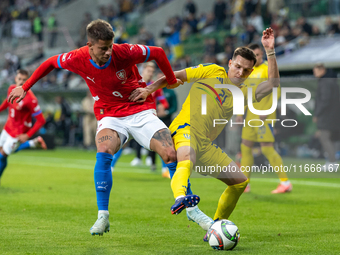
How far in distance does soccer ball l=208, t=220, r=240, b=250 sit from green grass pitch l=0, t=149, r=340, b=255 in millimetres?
87

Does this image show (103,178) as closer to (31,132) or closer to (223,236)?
(223,236)

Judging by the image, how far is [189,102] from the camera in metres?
5.30

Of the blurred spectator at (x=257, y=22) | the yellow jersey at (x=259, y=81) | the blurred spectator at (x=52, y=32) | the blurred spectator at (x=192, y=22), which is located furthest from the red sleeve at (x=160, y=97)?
the blurred spectator at (x=52, y=32)

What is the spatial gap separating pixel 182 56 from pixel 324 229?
17196mm

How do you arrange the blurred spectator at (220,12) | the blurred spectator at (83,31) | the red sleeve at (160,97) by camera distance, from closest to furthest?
the red sleeve at (160,97)
the blurred spectator at (220,12)
the blurred spectator at (83,31)

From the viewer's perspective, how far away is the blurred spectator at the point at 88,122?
67.7ft

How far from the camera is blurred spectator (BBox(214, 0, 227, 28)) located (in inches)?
907

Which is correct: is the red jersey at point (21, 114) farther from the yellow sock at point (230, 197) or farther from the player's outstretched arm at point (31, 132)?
the yellow sock at point (230, 197)

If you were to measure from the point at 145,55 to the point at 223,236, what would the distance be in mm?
2045

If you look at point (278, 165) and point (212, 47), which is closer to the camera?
point (278, 165)

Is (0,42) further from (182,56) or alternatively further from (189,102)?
(189,102)

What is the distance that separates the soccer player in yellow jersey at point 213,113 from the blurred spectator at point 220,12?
1836cm

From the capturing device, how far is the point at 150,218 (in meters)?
6.34

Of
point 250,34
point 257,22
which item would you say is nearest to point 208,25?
point 257,22
